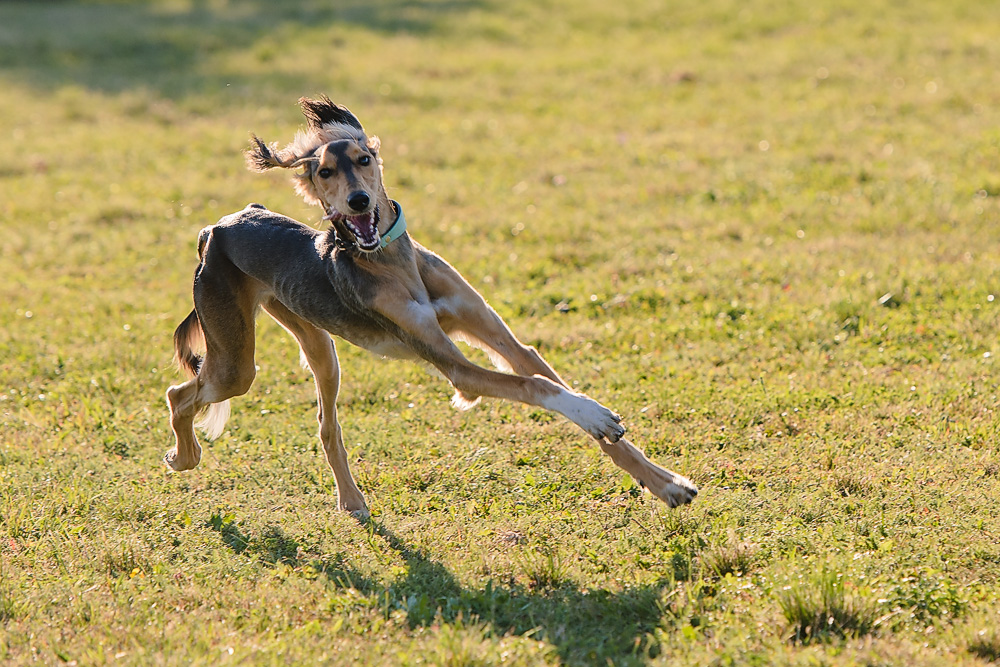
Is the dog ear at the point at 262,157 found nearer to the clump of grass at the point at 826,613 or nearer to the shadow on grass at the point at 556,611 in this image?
the shadow on grass at the point at 556,611

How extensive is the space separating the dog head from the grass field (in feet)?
5.26

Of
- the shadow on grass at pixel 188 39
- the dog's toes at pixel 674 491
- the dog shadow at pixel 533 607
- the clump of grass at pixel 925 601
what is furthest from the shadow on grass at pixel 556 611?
the shadow on grass at pixel 188 39

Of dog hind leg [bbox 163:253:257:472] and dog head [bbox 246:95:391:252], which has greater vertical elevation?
dog head [bbox 246:95:391:252]

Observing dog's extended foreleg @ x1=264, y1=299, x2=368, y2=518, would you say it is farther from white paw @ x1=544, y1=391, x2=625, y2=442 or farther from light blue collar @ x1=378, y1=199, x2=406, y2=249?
Result: white paw @ x1=544, y1=391, x2=625, y2=442

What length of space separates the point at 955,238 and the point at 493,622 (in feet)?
21.9

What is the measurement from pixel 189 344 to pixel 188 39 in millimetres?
16010

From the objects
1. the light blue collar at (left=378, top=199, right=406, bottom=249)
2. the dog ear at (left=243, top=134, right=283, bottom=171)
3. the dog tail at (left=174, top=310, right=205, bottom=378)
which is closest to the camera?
the light blue collar at (left=378, top=199, right=406, bottom=249)

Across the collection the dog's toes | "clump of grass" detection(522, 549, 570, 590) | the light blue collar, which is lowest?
"clump of grass" detection(522, 549, 570, 590)

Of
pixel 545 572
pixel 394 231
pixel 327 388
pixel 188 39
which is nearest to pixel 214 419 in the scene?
pixel 327 388

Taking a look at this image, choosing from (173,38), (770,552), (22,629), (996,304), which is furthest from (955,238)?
(173,38)

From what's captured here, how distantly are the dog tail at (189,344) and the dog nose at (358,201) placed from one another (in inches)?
72.8

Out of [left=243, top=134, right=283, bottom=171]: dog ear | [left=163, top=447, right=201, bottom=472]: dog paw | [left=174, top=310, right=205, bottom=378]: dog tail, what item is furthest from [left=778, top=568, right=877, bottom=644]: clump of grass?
[left=174, top=310, right=205, bottom=378]: dog tail

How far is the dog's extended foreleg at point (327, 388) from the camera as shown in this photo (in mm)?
6059

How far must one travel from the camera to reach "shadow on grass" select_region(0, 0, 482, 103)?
18.5 m
